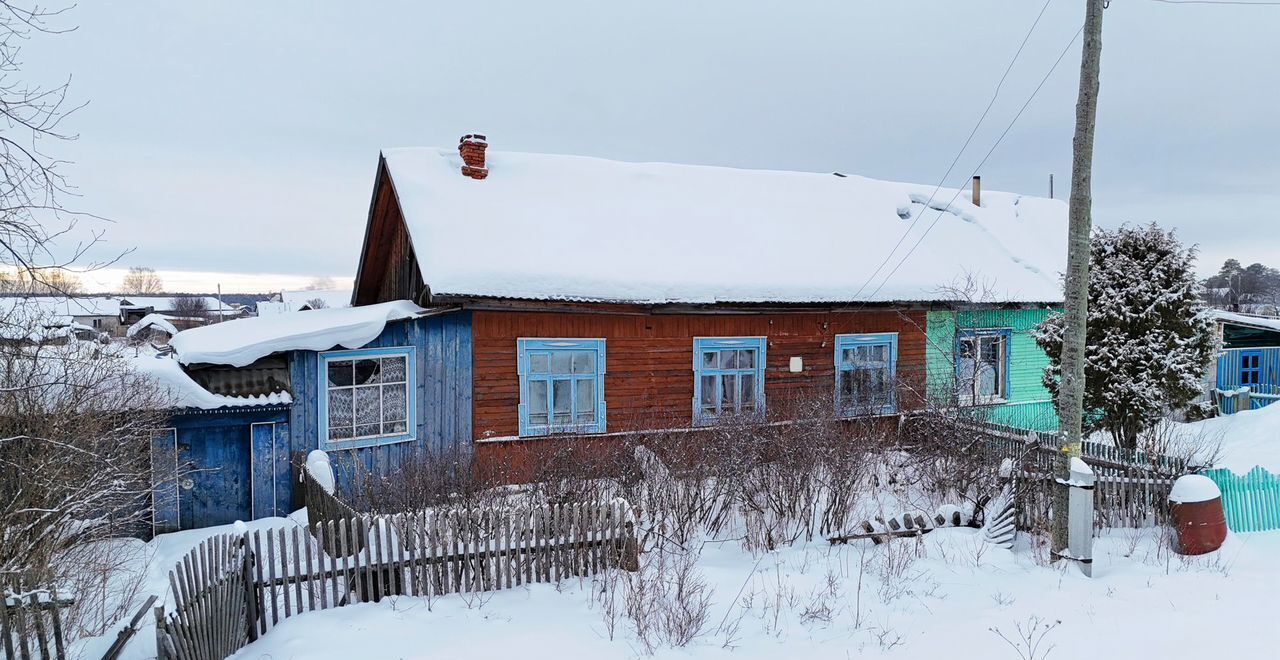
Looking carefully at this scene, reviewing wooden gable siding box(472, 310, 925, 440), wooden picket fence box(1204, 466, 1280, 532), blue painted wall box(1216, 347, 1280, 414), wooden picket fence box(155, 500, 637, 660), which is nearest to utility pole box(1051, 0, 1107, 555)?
wooden picket fence box(1204, 466, 1280, 532)

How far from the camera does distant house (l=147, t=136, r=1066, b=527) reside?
9.73m

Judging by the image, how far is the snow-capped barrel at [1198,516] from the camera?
23.3 ft

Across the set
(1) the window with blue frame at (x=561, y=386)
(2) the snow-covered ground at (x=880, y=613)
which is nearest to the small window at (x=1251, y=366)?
(2) the snow-covered ground at (x=880, y=613)

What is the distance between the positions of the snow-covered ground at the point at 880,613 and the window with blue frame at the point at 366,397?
453 cm

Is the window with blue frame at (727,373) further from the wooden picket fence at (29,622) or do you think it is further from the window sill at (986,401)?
the wooden picket fence at (29,622)

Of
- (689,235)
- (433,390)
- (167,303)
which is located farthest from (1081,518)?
(167,303)

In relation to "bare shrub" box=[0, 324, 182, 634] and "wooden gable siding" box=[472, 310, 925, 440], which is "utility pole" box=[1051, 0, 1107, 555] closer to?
"wooden gable siding" box=[472, 310, 925, 440]

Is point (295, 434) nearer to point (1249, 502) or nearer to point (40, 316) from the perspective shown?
point (40, 316)

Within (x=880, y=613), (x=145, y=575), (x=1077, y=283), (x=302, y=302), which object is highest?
(x=302, y=302)

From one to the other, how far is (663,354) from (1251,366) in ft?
54.7

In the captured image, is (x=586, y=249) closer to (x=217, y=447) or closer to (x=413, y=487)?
(x=413, y=487)

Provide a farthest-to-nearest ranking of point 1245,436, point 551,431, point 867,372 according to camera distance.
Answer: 1. point 867,372
2. point 1245,436
3. point 551,431

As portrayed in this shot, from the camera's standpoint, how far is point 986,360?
1453cm

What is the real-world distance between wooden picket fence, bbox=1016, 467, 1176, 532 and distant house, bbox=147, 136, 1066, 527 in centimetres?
264
